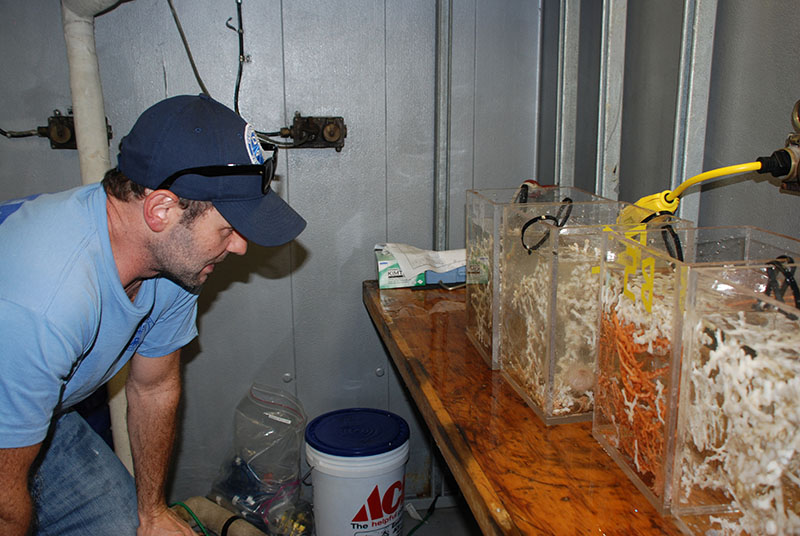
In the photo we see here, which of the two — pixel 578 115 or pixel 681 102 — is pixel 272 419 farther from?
pixel 681 102

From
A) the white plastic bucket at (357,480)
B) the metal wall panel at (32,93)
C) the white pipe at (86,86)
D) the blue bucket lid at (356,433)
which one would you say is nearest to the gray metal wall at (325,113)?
the metal wall panel at (32,93)

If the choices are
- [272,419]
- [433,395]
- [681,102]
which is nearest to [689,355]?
[433,395]

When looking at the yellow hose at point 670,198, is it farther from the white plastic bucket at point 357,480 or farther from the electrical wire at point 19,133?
the electrical wire at point 19,133

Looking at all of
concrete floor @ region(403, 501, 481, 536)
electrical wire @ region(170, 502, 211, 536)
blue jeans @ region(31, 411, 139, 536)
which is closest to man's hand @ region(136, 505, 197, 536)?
blue jeans @ region(31, 411, 139, 536)

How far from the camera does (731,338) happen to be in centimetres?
66

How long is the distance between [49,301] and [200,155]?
0.32 metres

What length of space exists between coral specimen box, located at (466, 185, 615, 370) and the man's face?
485 mm

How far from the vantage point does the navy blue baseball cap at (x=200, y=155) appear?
1024 millimetres

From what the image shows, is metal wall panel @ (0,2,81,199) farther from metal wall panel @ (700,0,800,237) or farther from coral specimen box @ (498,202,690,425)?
metal wall panel @ (700,0,800,237)

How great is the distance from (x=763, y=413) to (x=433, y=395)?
61 cm

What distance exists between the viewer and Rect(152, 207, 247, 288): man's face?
1084 millimetres

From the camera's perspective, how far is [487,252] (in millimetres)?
1248

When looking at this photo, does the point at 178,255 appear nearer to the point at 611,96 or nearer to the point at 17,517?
the point at 17,517

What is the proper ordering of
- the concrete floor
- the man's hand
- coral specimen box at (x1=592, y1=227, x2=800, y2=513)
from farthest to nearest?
the concrete floor
the man's hand
coral specimen box at (x1=592, y1=227, x2=800, y2=513)
